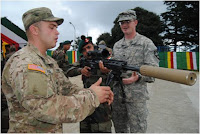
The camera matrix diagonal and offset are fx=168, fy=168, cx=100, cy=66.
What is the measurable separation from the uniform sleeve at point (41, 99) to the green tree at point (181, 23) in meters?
27.0

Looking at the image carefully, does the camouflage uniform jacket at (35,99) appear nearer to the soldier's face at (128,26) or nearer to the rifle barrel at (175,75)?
the rifle barrel at (175,75)

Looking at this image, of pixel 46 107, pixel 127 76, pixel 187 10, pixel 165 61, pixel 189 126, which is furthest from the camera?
pixel 187 10

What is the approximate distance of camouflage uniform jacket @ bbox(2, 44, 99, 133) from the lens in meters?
1.14

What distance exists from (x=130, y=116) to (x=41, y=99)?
1833mm

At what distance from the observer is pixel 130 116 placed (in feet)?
8.70

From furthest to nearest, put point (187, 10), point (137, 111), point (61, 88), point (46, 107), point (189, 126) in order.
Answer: point (187, 10) → point (189, 126) → point (137, 111) → point (61, 88) → point (46, 107)

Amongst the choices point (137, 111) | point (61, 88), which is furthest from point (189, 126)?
point (61, 88)

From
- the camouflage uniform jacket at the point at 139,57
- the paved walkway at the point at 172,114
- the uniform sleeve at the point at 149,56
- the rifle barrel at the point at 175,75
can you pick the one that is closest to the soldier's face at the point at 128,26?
the camouflage uniform jacket at the point at 139,57

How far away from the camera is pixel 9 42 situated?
324 inches

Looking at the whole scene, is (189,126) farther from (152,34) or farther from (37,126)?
(152,34)

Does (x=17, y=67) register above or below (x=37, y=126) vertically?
above

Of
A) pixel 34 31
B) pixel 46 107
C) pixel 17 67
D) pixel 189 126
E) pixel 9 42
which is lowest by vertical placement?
pixel 189 126

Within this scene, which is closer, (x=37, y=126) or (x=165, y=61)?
(x=37, y=126)

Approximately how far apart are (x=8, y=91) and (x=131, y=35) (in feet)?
6.71
